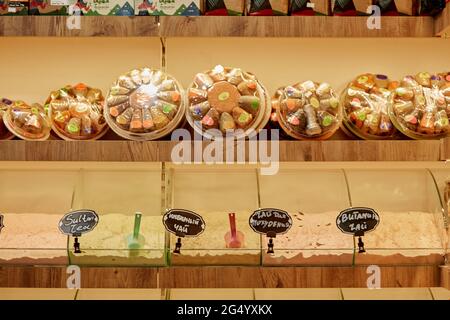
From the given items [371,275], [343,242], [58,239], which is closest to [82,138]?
[58,239]

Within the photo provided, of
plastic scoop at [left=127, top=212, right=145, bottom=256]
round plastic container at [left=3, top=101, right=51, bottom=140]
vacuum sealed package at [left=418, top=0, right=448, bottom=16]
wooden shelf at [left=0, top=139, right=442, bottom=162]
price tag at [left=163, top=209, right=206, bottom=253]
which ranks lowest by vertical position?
plastic scoop at [left=127, top=212, right=145, bottom=256]

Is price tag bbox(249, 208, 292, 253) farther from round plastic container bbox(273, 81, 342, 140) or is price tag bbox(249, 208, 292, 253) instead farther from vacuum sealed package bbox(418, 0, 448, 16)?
vacuum sealed package bbox(418, 0, 448, 16)

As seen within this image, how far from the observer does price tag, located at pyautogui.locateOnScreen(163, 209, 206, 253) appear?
6.37ft

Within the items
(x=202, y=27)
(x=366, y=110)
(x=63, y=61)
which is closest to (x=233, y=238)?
(x=366, y=110)

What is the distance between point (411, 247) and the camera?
1.95m

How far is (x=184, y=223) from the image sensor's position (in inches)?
76.6

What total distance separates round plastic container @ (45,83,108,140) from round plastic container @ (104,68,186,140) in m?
0.07

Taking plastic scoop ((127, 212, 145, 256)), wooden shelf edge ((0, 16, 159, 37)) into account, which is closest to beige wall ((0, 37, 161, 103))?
wooden shelf edge ((0, 16, 159, 37))

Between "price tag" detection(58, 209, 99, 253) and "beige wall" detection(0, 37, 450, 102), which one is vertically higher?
"beige wall" detection(0, 37, 450, 102)

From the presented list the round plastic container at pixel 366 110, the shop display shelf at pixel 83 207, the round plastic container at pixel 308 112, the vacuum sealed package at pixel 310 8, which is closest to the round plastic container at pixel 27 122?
the shop display shelf at pixel 83 207

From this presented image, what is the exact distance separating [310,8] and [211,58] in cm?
47

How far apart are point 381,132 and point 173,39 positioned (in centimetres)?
95

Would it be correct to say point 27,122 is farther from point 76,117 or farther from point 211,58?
point 211,58
